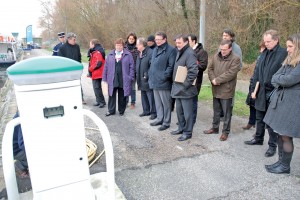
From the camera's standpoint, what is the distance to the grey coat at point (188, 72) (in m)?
4.60

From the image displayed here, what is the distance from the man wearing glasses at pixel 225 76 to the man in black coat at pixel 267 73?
38 centimetres

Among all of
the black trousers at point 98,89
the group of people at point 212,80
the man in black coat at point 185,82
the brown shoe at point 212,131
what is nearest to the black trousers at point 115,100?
the group of people at point 212,80

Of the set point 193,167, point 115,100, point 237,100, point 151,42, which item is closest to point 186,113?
point 193,167

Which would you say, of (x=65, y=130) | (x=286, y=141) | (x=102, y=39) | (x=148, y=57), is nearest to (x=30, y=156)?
(x=65, y=130)

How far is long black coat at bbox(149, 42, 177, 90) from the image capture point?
16.9 ft

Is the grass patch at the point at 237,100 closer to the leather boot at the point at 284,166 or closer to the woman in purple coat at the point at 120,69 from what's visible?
the woman in purple coat at the point at 120,69

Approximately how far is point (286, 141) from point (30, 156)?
310 centimetres

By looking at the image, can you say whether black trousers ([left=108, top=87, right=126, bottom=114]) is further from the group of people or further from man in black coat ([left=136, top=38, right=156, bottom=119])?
Result: man in black coat ([left=136, top=38, right=156, bottom=119])

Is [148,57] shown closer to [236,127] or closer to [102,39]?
[236,127]

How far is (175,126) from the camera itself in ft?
18.4

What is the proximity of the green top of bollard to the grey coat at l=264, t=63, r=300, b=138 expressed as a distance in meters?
2.60

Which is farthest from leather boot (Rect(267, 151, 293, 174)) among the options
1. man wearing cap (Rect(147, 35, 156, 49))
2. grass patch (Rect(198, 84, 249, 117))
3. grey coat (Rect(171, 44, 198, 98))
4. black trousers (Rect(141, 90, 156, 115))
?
man wearing cap (Rect(147, 35, 156, 49))

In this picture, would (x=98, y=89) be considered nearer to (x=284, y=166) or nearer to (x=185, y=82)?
(x=185, y=82)

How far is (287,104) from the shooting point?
343cm
